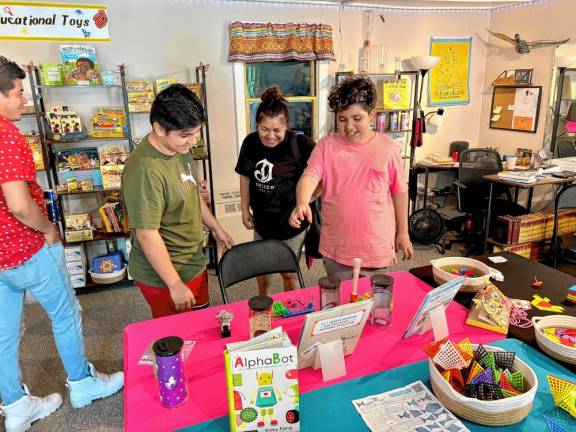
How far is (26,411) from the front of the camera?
74.6 inches

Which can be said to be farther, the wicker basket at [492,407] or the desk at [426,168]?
the desk at [426,168]

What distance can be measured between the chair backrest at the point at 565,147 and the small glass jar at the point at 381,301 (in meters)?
3.65

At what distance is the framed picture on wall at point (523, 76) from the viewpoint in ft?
13.7

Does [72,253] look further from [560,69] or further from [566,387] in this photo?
[560,69]

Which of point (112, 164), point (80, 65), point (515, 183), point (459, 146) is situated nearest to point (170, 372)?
point (112, 164)

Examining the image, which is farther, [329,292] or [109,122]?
[109,122]

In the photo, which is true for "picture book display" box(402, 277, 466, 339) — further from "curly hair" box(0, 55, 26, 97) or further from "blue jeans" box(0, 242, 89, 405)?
"curly hair" box(0, 55, 26, 97)

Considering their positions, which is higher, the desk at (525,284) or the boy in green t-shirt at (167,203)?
the boy in green t-shirt at (167,203)

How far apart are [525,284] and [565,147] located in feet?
10.3

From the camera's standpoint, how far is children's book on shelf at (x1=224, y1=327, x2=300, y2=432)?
0.91 metres

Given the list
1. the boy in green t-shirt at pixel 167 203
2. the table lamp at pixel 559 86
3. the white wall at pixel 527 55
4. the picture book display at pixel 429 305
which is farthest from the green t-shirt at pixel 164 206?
the white wall at pixel 527 55

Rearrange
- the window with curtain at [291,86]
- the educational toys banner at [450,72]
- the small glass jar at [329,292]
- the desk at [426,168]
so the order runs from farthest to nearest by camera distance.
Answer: the educational toys banner at [450,72] → the desk at [426,168] → the window with curtain at [291,86] → the small glass jar at [329,292]

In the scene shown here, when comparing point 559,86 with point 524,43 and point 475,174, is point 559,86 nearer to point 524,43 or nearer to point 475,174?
point 524,43

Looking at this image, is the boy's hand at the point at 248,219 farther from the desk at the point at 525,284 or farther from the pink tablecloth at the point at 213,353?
the desk at the point at 525,284
